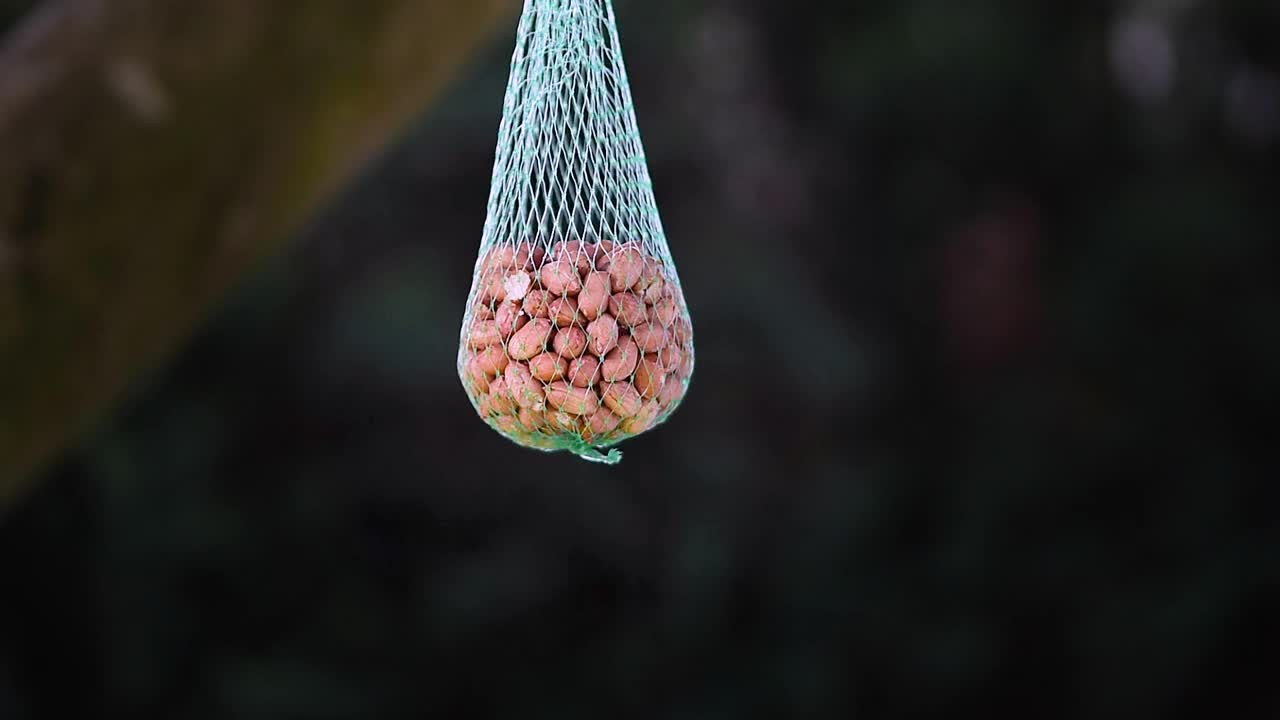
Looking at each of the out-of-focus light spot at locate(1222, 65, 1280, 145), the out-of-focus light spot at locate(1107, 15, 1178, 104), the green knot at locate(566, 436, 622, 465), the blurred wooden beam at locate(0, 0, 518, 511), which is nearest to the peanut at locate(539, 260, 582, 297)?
the green knot at locate(566, 436, 622, 465)

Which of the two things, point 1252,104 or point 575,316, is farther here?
point 1252,104

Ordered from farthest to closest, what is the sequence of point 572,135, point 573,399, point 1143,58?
point 1143,58, point 572,135, point 573,399

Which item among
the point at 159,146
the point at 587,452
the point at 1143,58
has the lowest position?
the point at 587,452

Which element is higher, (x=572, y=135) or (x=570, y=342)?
(x=572, y=135)

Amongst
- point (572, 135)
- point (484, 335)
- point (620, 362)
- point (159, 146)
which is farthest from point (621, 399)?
point (159, 146)

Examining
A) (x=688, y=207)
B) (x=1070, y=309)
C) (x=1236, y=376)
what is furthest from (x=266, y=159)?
(x=1236, y=376)

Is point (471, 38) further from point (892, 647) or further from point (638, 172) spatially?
point (892, 647)

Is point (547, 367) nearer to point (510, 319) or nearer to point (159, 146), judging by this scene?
point (510, 319)
